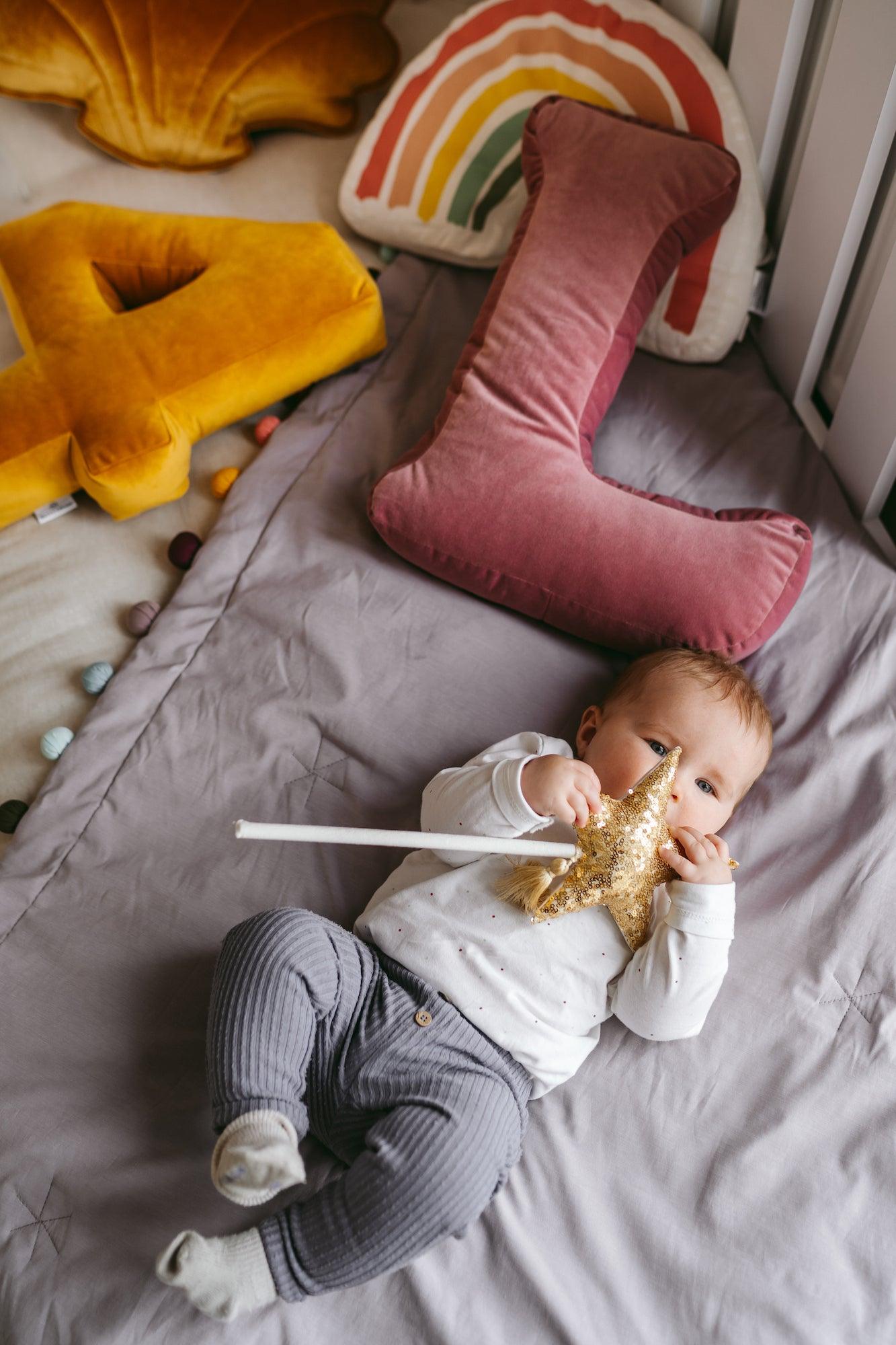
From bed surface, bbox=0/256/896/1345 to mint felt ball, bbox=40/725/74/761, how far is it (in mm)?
31

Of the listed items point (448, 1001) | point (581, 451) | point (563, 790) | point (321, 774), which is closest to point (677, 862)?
point (563, 790)

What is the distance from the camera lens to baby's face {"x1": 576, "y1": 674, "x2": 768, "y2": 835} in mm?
979

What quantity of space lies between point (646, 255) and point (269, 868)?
32.8 inches

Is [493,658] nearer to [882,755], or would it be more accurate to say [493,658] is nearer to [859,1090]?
[882,755]

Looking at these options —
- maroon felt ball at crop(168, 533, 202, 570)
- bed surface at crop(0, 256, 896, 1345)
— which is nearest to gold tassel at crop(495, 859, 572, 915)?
bed surface at crop(0, 256, 896, 1345)

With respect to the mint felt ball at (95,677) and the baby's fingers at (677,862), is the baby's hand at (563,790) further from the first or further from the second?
the mint felt ball at (95,677)

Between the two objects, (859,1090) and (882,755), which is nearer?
(859,1090)

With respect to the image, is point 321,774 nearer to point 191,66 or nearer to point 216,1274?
point 216,1274

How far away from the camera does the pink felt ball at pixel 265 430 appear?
1.36m

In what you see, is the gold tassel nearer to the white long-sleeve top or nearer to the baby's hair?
the white long-sleeve top

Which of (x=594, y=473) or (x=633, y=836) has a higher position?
(x=594, y=473)

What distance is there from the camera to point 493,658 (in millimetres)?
1143

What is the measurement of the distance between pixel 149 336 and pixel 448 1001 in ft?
2.84

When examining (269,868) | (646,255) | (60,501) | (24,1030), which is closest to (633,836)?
(269,868)
